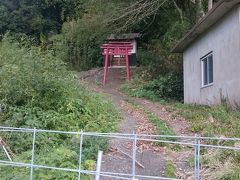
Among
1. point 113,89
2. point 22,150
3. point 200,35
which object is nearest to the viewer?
point 22,150

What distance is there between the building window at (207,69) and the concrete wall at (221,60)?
0.18 metres

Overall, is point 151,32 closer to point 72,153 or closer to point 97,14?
point 97,14

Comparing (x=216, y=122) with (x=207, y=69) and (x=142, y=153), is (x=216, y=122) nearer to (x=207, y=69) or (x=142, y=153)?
(x=142, y=153)

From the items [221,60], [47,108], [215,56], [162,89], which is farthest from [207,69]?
[47,108]

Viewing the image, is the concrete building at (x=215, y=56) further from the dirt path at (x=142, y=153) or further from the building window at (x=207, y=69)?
the dirt path at (x=142, y=153)

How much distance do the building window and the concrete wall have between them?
0.18 meters

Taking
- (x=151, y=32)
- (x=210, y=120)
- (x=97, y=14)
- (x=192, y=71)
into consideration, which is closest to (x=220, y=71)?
(x=210, y=120)

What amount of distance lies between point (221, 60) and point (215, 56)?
64cm

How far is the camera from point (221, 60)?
1184cm

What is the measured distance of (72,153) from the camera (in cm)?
646

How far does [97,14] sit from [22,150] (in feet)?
55.6

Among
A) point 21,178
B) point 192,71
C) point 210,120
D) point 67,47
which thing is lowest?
point 21,178

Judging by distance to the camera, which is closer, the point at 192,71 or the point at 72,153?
the point at 72,153

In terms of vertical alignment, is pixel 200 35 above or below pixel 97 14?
below
